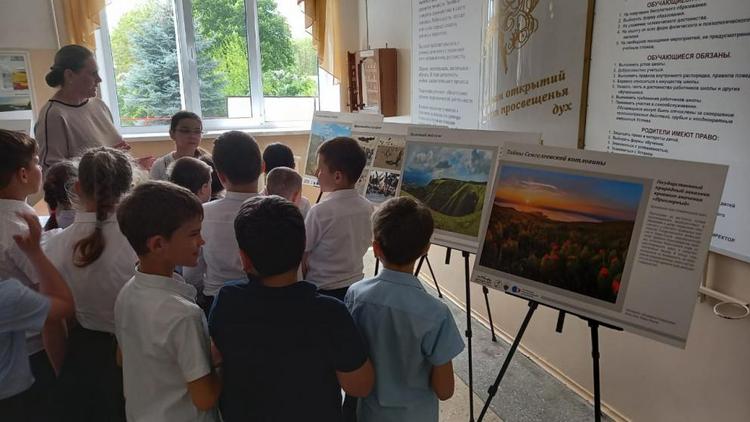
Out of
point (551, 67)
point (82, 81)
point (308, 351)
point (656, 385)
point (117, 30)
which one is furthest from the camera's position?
point (117, 30)

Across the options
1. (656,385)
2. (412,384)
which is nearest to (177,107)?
(412,384)

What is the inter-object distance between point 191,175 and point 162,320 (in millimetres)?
950

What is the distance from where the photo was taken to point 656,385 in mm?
1896

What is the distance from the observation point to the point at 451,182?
200 centimetres

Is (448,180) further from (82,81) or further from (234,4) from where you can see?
(234,4)

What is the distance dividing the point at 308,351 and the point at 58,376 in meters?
0.97

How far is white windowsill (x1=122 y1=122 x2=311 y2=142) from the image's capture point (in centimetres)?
422

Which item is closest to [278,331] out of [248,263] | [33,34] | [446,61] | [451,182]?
[248,263]

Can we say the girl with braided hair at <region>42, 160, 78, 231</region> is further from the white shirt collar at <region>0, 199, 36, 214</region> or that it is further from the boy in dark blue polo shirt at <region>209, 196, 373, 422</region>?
the boy in dark blue polo shirt at <region>209, 196, 373, 422</region>

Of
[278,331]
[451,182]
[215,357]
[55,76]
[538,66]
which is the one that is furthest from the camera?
[55,76]

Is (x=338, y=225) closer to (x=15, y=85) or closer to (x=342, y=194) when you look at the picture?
(x=342, y=194)

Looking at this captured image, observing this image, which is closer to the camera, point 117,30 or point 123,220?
point 123,220

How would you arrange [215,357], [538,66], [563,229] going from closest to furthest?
[215,357]
[563,229]
[538,66]

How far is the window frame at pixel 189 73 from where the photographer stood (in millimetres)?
4223
